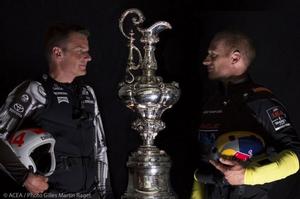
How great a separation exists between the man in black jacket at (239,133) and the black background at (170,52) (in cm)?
34

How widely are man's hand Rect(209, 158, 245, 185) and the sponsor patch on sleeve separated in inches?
6.6

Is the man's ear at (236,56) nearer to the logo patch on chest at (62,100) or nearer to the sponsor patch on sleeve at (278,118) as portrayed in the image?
the sponsor patch on sleeve at (278,118)

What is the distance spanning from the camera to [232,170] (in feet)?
4.73

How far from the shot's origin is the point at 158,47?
7.26 ft

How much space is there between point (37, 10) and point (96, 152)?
0.61 metres

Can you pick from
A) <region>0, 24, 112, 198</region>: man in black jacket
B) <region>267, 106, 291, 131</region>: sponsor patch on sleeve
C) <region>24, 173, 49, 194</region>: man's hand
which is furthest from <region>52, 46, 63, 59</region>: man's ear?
<region>267, 106, 291, 131</region>: sponsor patch on sleeve

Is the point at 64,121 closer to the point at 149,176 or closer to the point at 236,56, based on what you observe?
the point at 149,176

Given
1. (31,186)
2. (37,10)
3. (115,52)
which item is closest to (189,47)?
(115,52)

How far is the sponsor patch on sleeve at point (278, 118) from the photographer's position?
1520mm

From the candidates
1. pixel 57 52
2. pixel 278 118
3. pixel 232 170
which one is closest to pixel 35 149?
pixel 57 52

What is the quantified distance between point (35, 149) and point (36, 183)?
0.36 feet

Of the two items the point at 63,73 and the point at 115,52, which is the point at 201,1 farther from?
the point at 63,73

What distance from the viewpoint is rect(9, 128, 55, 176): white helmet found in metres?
1.58

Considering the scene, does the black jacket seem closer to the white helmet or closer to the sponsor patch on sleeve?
the sponsor patch on sleeve
